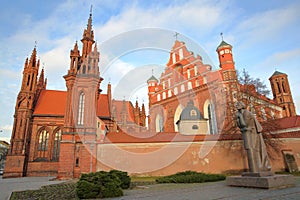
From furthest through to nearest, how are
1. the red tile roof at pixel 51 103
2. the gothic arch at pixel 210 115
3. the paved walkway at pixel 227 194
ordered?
the red tile roof at pixel 51 103 < the gothic arch at pixel 210 115 < the paved walkway at pixel 227 194

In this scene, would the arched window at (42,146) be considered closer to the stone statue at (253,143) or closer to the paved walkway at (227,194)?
the paved walkway at (227,194)

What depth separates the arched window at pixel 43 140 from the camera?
26297 millimetres

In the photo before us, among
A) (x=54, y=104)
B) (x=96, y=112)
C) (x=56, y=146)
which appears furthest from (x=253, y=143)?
(x=54, y=104)

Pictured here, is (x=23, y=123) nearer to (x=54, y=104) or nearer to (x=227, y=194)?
(x=54, y=104)

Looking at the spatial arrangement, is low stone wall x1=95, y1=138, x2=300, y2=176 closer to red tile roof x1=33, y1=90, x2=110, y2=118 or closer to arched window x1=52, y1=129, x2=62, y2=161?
arched window x1=52, y1=129, x2=62, y2=161

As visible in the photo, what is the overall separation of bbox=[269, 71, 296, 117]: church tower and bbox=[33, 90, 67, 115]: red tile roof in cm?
4402

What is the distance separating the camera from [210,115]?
26.9 meters

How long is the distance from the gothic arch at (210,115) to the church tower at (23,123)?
76.0 feet

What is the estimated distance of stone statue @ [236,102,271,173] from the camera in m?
7.76

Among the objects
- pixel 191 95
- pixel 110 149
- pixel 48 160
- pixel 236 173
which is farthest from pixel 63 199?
pixel 191 95

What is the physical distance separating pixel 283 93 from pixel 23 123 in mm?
50610

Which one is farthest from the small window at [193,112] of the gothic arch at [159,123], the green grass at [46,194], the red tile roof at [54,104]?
the green grass at [46,194]

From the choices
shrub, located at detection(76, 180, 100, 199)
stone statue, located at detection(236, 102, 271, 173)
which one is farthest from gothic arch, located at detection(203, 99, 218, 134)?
shrub, located at detection(76, 180, 100, 199)

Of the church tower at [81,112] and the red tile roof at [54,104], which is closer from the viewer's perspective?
the church tower at [81,112]
